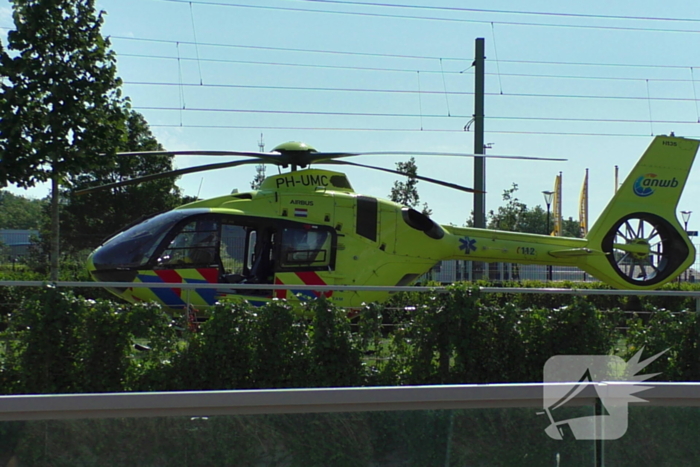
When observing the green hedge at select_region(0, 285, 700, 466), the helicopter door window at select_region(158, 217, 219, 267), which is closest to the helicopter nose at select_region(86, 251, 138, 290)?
the helicopter door window at select_region(158, 217, 219, 267)

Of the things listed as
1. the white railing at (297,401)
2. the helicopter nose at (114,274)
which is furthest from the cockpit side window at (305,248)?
the white railing at (297,401)

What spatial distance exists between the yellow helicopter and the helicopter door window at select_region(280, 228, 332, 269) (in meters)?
0.02

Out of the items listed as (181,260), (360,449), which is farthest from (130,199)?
(360,449)

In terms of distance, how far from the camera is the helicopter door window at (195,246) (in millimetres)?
10750

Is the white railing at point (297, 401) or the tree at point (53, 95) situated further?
the tree at point (53, 95)

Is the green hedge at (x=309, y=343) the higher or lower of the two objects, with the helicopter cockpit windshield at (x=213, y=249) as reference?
lower

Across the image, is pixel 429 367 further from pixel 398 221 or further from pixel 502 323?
pixel 398 221

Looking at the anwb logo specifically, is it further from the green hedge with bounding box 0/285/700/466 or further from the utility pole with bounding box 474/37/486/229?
the green hedge with bounding box 0/285/700/466

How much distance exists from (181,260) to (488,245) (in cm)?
539

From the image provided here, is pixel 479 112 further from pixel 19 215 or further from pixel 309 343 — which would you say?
pixel 19 215

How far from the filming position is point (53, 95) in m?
9.58

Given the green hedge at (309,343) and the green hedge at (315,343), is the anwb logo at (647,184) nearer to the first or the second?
the green hedge at (315,343)

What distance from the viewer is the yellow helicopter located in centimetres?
1068

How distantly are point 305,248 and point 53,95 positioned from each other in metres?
4.34
